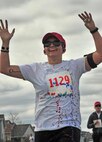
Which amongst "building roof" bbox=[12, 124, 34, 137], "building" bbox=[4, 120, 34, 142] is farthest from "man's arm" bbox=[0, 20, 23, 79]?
"building roof" bbox=[12, 124, 34, 137]

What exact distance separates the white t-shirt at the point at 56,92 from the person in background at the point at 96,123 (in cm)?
965

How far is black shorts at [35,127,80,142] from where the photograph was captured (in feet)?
21.0

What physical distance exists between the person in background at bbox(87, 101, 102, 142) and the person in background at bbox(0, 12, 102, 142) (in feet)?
31.7

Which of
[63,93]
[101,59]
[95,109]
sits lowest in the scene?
[95,109]

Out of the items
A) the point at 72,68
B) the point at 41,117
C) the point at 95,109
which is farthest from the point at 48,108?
the point at 95,109

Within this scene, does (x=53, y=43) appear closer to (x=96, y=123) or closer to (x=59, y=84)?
A: (x=59, y=84)

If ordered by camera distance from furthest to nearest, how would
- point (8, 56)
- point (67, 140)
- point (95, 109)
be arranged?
point (95, 109)
point (8, 56)
point (67, 140)

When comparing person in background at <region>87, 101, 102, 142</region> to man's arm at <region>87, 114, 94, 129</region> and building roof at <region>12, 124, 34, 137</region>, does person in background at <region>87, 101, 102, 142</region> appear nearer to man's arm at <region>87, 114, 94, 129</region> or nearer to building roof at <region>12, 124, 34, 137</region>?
man's arm at <region>87, 114, 94, 129</region>

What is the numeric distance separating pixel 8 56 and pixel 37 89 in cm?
59

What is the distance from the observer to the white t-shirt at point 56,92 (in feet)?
21.2

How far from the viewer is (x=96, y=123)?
54.1ft

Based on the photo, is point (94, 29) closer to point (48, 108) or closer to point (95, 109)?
point (48, 108)

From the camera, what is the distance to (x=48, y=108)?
650cm

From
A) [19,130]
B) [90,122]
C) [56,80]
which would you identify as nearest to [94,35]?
[56,80]
